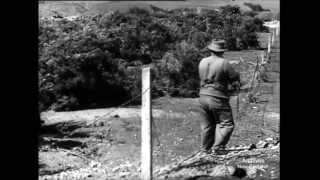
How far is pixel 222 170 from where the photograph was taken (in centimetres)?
754

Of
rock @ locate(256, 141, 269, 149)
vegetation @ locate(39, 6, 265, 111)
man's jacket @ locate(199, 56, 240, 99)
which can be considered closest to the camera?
man's jacket @ locate(199, 56, 240, 99)

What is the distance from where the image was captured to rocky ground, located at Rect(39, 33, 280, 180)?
7.48 metres

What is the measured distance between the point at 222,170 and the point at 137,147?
2.98 feet

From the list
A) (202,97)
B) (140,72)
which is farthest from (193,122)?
(140,72)

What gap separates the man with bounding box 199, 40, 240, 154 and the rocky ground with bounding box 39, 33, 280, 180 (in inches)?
4.2

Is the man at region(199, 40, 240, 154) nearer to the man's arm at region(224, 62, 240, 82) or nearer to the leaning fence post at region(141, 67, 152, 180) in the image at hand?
the man's arm at region(224, 62, 240, 82)

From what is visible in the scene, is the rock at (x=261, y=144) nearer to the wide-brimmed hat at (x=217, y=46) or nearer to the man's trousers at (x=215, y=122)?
the man's trousers at (x=215, y=122)

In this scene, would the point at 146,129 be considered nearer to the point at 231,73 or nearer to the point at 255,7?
the point at 231,73

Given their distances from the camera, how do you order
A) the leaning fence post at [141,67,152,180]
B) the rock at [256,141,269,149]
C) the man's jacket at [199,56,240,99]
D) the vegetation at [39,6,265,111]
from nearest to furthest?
the leaning fence post at [141,67,152,180] < the man's jacket at [199,56,240,99] < the vegetation at [39,6,265,111] < the rock at [256,141,269,149]

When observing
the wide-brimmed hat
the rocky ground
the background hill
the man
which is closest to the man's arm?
the man

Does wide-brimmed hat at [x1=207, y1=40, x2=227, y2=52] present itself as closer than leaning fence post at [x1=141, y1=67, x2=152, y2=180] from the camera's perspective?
No

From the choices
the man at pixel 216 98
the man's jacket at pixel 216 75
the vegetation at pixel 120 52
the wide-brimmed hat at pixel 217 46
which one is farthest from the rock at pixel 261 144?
the wide-brimmed hat at pixel 217 46

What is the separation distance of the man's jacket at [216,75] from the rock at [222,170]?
74 cm
